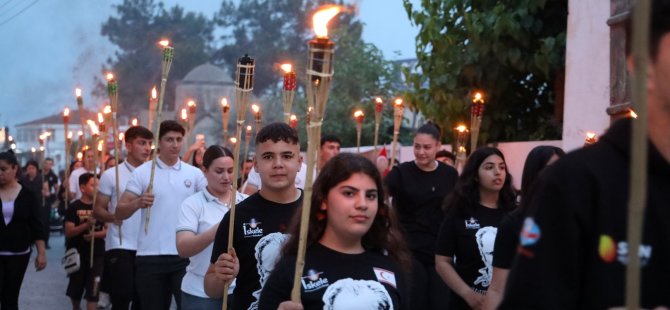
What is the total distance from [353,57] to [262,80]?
147 feet

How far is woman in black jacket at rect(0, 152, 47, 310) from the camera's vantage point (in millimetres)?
10719

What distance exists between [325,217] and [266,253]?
3.64 feet

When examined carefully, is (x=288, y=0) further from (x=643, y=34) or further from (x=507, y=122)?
(x=643, y=34)

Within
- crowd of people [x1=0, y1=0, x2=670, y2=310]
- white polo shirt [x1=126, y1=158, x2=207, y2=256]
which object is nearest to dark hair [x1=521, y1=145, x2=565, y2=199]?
crowd of people [x1=0, y1=0, x2=670, y2=310]

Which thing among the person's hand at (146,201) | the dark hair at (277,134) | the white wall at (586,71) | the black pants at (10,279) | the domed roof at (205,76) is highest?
the domed roof at (205,76)

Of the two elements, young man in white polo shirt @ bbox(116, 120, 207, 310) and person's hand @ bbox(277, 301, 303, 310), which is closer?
person's hand @ bbox(277, 301, 303, 310)

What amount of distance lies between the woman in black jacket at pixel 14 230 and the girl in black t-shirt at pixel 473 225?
15.5ft

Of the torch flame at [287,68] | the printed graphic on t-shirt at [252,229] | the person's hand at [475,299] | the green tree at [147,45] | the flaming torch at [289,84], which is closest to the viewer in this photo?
the printed graphic on t-shirt at [252,229]

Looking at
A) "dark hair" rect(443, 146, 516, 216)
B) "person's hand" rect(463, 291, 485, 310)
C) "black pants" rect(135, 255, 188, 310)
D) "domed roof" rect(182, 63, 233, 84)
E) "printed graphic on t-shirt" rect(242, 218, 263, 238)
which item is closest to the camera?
"printed graphic on t-shirt" rect(242, 218, 263, 238)

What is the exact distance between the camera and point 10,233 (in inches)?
424

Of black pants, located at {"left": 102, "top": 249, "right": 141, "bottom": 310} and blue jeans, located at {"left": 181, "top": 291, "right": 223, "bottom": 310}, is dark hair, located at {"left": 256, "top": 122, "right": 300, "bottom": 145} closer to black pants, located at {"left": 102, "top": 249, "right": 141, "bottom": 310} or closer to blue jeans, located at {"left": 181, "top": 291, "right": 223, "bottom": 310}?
blue jeans, located at {"left": 181, "top": 291, "right": 223, "bottom": 310}

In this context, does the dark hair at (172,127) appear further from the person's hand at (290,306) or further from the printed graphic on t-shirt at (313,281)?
the person's hand at (290,306)

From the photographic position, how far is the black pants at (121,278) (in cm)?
1091

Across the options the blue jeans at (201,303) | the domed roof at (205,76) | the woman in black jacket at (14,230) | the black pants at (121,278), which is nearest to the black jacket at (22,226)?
the woman in black jacket at (14,230)
